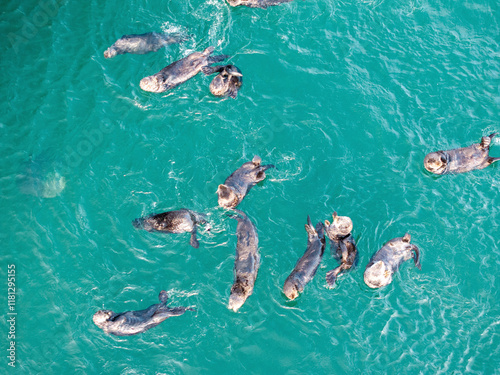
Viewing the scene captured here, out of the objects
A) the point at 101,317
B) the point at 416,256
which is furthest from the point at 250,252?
the point at 416,256

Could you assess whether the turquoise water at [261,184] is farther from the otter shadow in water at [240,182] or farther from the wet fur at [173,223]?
the otter shadow in water at [240,182]

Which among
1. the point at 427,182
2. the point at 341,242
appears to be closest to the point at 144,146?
the point at 341,242

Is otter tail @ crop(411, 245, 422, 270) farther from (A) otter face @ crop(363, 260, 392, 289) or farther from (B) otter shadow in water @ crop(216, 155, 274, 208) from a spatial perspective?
(B) otter shadow in water @ crop(216, 155, 274, 208)

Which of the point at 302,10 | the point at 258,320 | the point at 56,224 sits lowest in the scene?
the point at 258,320

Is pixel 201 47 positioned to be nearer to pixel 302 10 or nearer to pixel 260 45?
pixel 260 45

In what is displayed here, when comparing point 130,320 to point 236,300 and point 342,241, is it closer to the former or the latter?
point 236,300

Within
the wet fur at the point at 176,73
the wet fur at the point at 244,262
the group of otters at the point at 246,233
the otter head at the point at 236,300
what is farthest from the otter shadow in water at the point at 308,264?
the wet fur at the point at 176,73

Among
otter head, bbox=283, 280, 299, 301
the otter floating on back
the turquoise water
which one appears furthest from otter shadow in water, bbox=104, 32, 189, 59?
the otter floating on back
